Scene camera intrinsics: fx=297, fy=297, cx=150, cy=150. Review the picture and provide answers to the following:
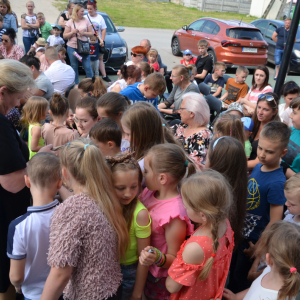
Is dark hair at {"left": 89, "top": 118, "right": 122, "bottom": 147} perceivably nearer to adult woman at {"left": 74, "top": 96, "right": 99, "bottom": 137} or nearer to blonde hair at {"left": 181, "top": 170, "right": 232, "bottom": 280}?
adult woman at {"left": 74, "top": 96, "right": 99, "bottom": 137}

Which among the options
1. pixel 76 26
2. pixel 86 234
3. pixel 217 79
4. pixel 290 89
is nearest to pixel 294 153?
pixel 290 89

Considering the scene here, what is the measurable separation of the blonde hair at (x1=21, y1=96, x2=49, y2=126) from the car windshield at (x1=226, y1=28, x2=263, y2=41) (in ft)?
28.6

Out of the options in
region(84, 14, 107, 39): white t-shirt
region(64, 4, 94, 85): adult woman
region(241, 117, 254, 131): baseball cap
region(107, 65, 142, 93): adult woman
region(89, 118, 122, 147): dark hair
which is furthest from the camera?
region(84, 14, 107, 39): white t-shirt

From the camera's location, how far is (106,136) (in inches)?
99.5

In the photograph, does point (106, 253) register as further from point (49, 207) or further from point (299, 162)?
point (299, 162)

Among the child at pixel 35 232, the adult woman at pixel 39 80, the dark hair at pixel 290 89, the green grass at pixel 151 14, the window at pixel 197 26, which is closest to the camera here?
the child at pixel 35 232

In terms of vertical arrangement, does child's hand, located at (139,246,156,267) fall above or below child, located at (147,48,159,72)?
above

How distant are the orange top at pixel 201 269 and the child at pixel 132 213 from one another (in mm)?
240

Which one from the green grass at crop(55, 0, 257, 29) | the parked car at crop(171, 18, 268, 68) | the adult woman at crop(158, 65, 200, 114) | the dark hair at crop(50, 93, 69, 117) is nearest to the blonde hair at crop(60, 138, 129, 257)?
the dark hair at crop(50, 93, 69, 117)

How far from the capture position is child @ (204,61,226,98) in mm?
6822

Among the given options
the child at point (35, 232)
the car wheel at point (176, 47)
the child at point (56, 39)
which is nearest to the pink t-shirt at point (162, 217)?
the child at point (35, 232)

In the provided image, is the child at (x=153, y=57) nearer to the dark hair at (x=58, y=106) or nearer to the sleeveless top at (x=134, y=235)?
the dark hair at (x=58, y=106)

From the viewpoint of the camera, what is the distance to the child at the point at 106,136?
8.27 feet

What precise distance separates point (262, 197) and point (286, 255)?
0.94 metres
